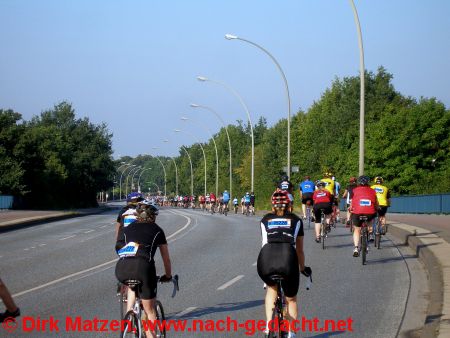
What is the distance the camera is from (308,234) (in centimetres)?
2658

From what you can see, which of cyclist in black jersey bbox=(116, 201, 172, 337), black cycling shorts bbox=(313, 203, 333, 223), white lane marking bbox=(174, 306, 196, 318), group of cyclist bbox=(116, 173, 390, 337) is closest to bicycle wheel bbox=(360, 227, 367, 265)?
black cycling shorts bbox=(313, 203, 333, 223)

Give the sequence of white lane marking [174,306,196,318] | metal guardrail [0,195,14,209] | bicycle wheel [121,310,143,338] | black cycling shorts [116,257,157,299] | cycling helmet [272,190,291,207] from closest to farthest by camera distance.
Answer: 1. bicycle wheel [121,310,143,338]
2. black cycling shorts [116,257,157,299]
3. cycling helmet [272,190,291,207]
4. white lane marking [174,306,196,318]
5. metal guardrail [0,195,14,209]

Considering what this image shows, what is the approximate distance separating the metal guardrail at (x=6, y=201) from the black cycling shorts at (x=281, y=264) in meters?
52.5

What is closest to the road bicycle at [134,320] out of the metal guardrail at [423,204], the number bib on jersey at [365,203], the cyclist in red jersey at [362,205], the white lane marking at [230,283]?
the white lane marking at [230,283]

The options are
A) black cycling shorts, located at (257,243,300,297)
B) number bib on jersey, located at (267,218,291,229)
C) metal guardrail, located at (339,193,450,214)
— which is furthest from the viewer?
metal guardrail, located at (339,193,450,214)

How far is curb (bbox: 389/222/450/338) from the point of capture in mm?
9372

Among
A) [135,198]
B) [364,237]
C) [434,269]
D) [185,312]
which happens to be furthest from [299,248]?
[364,237]

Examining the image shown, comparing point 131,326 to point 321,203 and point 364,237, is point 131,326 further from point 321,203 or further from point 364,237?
point 321,203

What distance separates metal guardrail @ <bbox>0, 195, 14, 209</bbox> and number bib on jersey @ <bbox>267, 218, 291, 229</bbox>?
2061 inches

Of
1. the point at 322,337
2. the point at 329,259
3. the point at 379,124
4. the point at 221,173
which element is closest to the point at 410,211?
the point at 379,124

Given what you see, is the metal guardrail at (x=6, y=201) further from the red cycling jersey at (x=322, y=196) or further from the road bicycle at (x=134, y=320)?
the road bicycle at (x=134, y=320)

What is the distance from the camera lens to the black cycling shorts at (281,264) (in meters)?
7.41

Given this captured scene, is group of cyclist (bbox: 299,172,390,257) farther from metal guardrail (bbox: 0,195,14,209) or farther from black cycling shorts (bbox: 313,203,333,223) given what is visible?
metal guardrail (bbox: 0,195,14,209)

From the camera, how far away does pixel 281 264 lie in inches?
292
